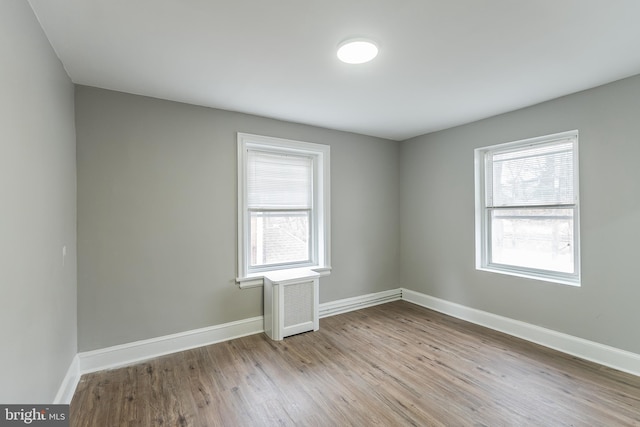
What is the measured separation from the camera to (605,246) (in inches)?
104

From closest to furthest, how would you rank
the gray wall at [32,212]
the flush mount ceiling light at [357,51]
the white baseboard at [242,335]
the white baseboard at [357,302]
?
the gray wall at [32,212], the flush mount ceiling light at [357,51], the white baseboard at [242,335], the white baseboard at [357,302]

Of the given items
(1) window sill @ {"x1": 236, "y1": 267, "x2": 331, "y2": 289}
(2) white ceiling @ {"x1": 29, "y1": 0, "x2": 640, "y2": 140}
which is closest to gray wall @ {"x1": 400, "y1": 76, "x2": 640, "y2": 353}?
(2) white ceiling @ {"x1": 29, "y1": 0, "x2": 640, "y2": 140}

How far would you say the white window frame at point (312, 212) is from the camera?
10.8 feet

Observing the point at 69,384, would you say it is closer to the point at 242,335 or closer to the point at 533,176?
the point at 242,335

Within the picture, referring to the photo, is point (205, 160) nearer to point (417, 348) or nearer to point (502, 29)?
point (502, 29)

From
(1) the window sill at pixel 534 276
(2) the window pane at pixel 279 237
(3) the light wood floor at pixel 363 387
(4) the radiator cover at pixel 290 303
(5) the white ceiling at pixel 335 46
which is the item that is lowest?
(3) the light wood floor at pixel 363 387

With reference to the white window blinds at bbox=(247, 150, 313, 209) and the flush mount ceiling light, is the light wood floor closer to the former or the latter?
the white window blinds at bbox=(247, 150, 313, 209)

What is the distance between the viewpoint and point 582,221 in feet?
9.16

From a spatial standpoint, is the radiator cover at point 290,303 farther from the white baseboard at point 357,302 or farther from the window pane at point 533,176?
the window pane at point 533,176

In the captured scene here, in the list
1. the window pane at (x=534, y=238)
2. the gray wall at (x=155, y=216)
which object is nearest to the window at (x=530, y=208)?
the window pane at (x=534, y=238)

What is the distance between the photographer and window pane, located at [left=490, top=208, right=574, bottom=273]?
300 centimetres

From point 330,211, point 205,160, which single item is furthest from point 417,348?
point 205,160

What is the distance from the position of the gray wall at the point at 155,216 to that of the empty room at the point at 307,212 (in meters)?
0.02

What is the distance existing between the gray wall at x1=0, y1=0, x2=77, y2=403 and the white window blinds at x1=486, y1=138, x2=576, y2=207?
4.21 meters
